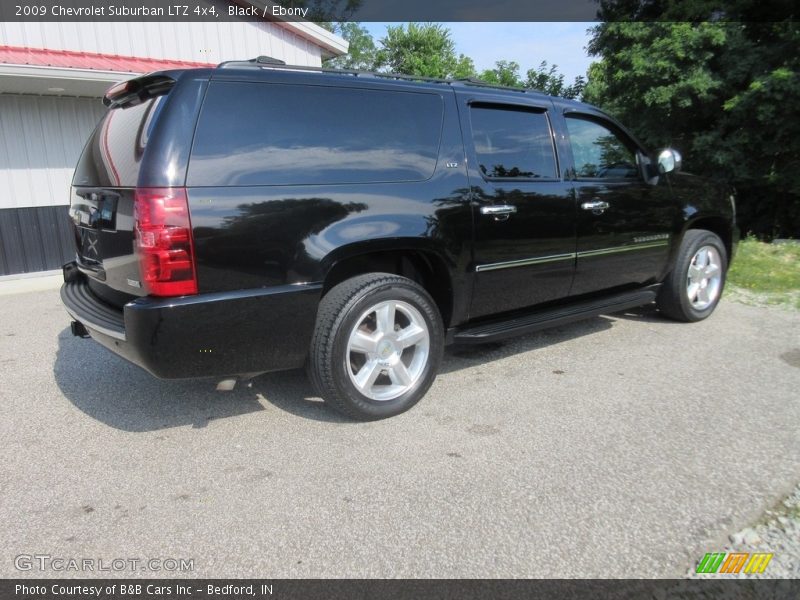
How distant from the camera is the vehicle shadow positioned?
352 centimetres

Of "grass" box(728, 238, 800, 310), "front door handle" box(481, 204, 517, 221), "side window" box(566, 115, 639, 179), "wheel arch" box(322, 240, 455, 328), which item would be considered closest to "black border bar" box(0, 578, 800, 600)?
"wheel arch" box(322, 240, 455, 328)

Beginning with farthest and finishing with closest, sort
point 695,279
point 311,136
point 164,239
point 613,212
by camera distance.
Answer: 1. point 695,279
2. point 613,212
3. point 311,136
4. point 164,239

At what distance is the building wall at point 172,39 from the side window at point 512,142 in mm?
7232

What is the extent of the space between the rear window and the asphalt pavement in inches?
56.1

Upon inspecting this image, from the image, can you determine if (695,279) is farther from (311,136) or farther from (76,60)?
(76,60)

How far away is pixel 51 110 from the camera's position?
9.21 meters

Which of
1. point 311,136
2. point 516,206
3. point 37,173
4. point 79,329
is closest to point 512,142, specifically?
point 516,206

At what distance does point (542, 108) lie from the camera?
415 centimetres

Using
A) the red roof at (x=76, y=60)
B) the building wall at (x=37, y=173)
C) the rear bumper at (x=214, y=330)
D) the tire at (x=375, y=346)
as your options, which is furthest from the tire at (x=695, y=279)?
the building wall at (x=37, y=173)

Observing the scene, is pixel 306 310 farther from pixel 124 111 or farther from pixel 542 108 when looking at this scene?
pixel 542 108

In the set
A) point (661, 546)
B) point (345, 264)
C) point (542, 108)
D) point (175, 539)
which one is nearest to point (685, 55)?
point (542, 108)

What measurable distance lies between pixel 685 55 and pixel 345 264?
40.5 ft

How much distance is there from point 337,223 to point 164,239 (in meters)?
0.87

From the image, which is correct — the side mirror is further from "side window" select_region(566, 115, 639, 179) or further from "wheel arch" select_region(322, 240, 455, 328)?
"wheel arch" select_region(322, 240, 455, 328)
